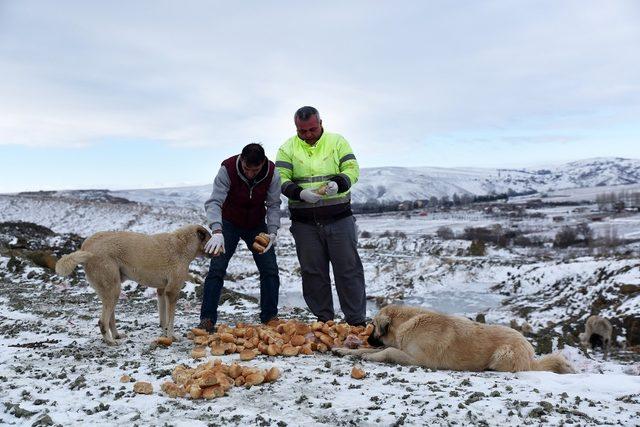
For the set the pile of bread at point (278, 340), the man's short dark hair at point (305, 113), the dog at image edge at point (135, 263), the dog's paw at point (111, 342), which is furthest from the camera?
the man's short dark hair at point (305, 113)

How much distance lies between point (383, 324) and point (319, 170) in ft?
7.99

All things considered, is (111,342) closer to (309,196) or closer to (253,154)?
(253,154)

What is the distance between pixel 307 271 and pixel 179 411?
3766 millimetres

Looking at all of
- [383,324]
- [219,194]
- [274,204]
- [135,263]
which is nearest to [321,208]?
[274,204]

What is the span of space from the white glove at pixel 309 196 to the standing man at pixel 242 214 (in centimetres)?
42

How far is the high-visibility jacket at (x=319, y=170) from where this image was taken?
740 cm

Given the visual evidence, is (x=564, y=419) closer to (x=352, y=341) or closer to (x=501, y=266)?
(x=352, y=341)

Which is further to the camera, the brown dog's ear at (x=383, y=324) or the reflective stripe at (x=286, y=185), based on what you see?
the reflective stripe at (x=286, y=185)

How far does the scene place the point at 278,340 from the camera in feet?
20.4

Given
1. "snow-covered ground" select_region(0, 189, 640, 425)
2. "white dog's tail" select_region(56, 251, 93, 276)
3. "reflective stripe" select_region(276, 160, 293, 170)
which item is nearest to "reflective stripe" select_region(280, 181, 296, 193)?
"reflective stripe" select_region(276, 160, 293, 170)

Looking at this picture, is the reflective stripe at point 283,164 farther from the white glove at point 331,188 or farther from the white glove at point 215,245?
the white glove at point 215,245

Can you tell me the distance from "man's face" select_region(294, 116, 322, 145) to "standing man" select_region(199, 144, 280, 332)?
0.66 meters

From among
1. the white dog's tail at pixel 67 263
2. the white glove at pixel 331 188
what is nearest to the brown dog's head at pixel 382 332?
the white glove at pixel 331 188

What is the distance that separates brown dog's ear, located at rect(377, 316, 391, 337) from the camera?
6.18 meters
